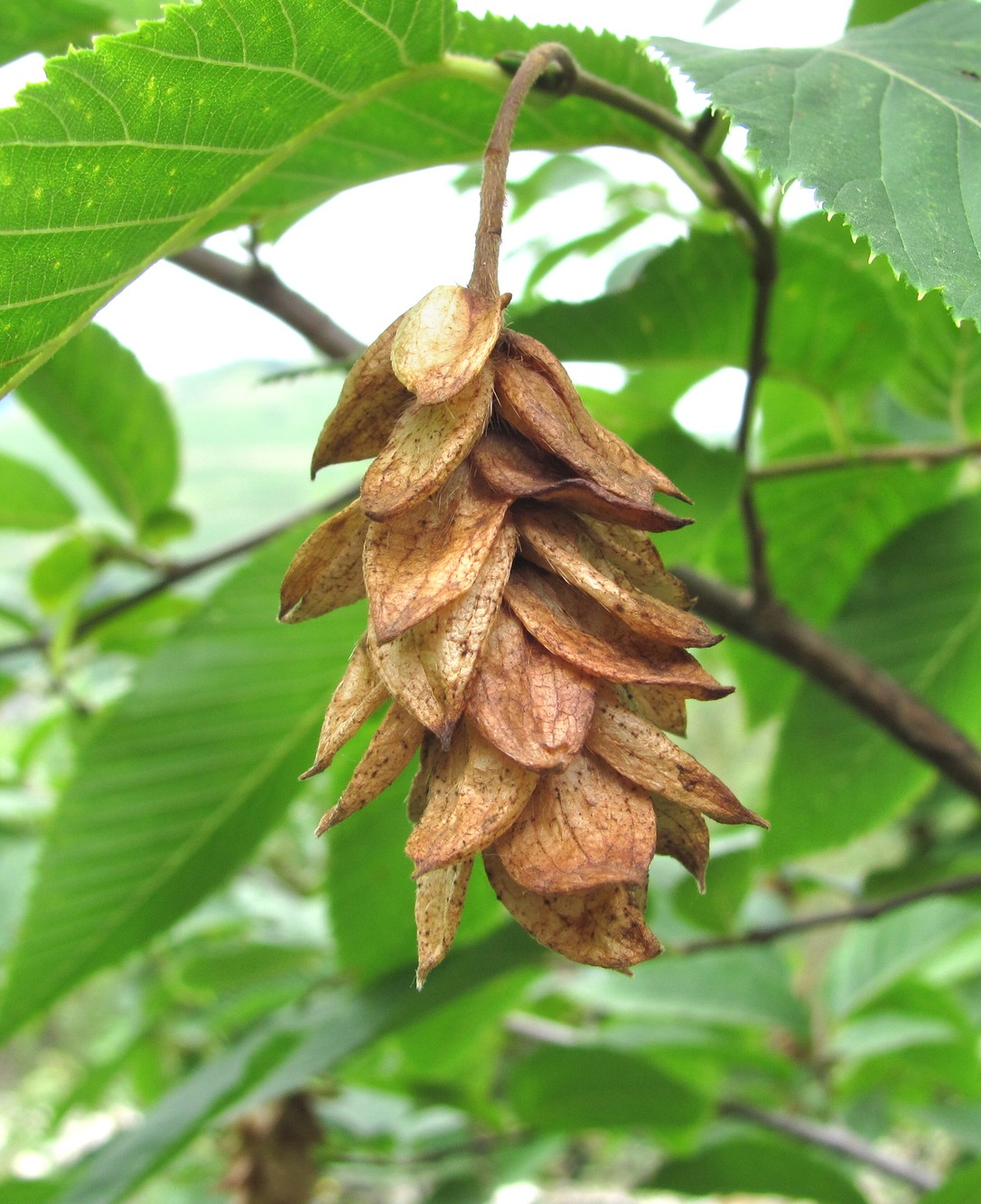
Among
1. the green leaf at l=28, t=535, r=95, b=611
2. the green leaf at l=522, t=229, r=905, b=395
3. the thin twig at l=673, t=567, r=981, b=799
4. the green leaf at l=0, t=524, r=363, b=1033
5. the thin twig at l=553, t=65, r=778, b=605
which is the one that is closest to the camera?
the thin twig at l=553, t=65, r=778, b=605

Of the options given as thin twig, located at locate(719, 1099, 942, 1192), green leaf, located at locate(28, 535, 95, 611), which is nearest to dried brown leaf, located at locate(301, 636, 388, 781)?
green leaf, located at locate(28, 535, 95, 611)

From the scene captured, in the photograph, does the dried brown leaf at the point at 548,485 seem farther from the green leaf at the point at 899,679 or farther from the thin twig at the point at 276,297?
the green leaf at the point at 899,679

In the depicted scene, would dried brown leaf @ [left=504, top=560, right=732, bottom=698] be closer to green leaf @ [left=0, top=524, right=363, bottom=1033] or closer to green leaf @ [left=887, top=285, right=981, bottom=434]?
green leaf @ [left=0, top=524, right=363, bottom=1033]

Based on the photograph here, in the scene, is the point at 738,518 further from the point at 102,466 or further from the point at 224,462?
the point at 224,462

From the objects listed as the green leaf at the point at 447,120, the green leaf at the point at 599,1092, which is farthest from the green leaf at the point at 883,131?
the green leaf at the point at 599,1092

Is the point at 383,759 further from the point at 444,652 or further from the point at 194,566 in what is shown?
the point at 194,566

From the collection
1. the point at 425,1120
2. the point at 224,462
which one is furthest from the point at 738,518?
the point at 224,462
